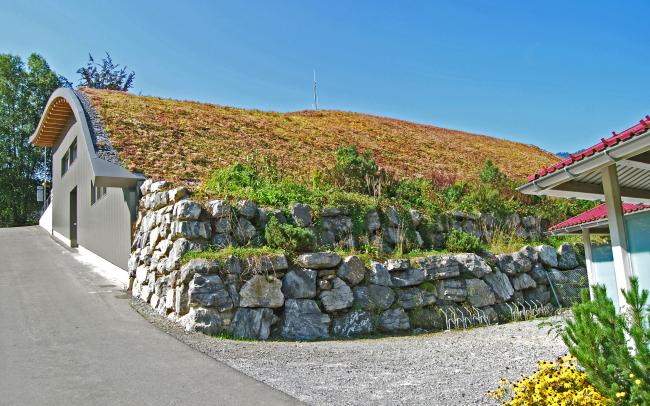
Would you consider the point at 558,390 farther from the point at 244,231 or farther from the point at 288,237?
the point at 244,231

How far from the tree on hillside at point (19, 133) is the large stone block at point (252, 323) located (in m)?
32.4

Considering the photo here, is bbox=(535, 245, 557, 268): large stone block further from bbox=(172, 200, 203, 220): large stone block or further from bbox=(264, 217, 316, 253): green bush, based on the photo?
bbox=(172, 200, 203, 220): large stone block

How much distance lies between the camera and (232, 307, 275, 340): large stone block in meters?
8.52

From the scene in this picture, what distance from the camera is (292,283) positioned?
30.1 ft

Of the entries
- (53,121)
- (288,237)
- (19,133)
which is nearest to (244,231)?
(288,237)

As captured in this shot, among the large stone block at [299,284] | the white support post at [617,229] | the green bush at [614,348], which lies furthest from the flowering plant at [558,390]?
the large stone block at [299,284]

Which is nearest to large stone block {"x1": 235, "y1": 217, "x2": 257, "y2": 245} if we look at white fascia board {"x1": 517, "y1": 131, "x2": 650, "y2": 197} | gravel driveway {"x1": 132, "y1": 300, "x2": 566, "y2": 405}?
gravel driveway {"x1": 132, "y1": 300, "x2": 566, "y2": 405}

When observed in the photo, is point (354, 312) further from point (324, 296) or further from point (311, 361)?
point (311, 361)

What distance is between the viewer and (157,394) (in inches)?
208

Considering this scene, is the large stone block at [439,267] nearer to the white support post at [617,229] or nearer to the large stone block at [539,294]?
the large stone block at [539,294]

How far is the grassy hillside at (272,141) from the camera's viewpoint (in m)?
14.8

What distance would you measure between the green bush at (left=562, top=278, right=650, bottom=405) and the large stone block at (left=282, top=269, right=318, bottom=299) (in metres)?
5.71

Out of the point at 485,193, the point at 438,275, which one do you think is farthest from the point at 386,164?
the point at 438,275

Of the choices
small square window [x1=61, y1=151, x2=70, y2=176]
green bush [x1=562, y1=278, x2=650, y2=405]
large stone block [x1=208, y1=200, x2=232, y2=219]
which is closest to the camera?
green bush [x1=562, y1=278, x2=650, y2=405]
